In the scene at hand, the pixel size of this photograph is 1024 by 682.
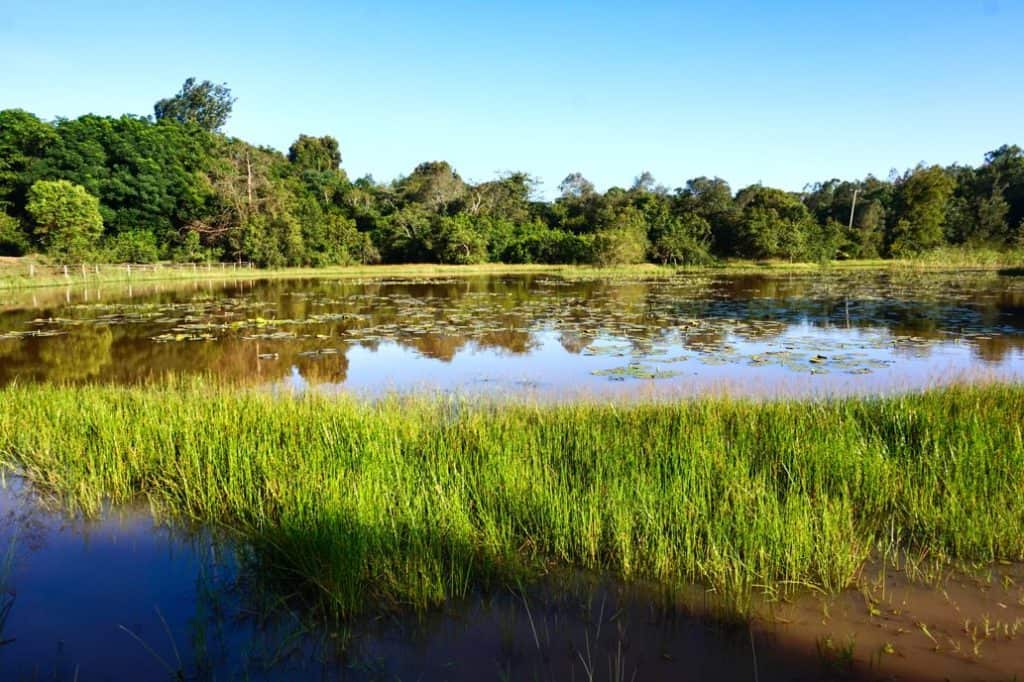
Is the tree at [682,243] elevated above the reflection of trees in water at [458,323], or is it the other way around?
the tree at [682,243]

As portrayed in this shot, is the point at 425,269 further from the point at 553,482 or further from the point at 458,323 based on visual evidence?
the point at 553,482

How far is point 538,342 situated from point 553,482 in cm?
852

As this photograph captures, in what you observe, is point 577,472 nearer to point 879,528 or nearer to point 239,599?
point 879,528

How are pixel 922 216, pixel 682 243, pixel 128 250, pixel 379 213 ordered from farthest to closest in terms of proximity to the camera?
pixel 379 213, pixel 922 216, pixel 682 243, pixel 128 250

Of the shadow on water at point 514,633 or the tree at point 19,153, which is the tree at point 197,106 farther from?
the shadow on water at point 514,633

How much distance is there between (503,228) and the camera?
56.8m

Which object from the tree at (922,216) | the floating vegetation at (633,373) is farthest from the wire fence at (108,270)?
the tree at (922,216)

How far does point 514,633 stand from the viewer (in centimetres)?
301

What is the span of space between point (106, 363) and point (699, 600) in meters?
11.2

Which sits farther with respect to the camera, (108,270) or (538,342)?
(108,270)

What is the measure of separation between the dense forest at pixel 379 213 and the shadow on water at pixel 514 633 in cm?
3859

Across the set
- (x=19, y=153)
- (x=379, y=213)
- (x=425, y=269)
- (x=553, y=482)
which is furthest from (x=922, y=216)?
Answer: (x=19, y=153)

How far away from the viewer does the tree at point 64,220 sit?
33688 mm

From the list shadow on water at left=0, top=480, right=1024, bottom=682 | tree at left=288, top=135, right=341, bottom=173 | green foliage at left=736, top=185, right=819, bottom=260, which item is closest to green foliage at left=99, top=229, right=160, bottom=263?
tree at left=288, top=135, right=341, bottom=173
